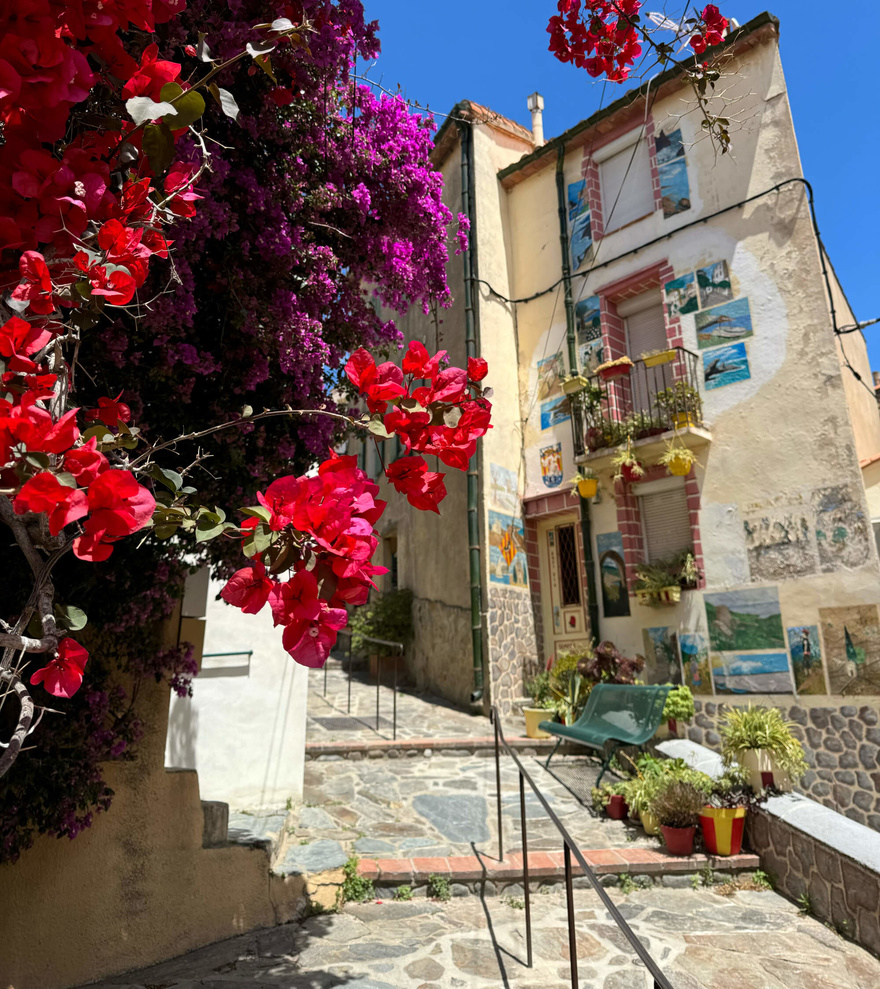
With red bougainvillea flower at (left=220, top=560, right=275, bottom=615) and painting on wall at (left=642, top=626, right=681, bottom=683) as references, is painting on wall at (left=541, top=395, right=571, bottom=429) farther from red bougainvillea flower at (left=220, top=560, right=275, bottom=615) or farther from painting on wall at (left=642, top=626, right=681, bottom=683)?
red bougainvillea flower at (left=220, top=560, right=275, bottom=615)

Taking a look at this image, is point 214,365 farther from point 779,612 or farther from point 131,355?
point 779,612

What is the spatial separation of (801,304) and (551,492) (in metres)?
4.28

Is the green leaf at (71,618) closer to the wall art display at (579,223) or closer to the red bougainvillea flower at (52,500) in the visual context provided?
the red bougainvillea flower at (52,500)

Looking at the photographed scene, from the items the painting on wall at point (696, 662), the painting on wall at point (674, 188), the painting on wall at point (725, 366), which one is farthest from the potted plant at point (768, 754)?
the painting on wall at point (674, 188)

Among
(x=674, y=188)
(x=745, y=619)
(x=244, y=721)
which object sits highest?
(x=674, y=188)

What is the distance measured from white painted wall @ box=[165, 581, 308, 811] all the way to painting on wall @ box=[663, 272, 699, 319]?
7.36m

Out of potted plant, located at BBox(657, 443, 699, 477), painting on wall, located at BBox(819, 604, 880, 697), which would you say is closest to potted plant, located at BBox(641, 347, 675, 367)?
potted plant, located at BBox(657, 443, 699, 477)

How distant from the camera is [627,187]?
442 inches

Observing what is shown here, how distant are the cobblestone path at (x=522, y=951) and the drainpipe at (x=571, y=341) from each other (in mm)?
5651

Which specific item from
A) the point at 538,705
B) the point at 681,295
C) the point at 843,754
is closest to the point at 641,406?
the point at 681,295

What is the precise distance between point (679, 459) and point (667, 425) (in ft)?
1.85

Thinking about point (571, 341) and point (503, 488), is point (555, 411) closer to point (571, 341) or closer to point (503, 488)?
point (571, 341)

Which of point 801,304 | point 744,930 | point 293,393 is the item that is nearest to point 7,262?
point 293,393

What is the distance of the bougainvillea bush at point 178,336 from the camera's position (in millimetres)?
1268
